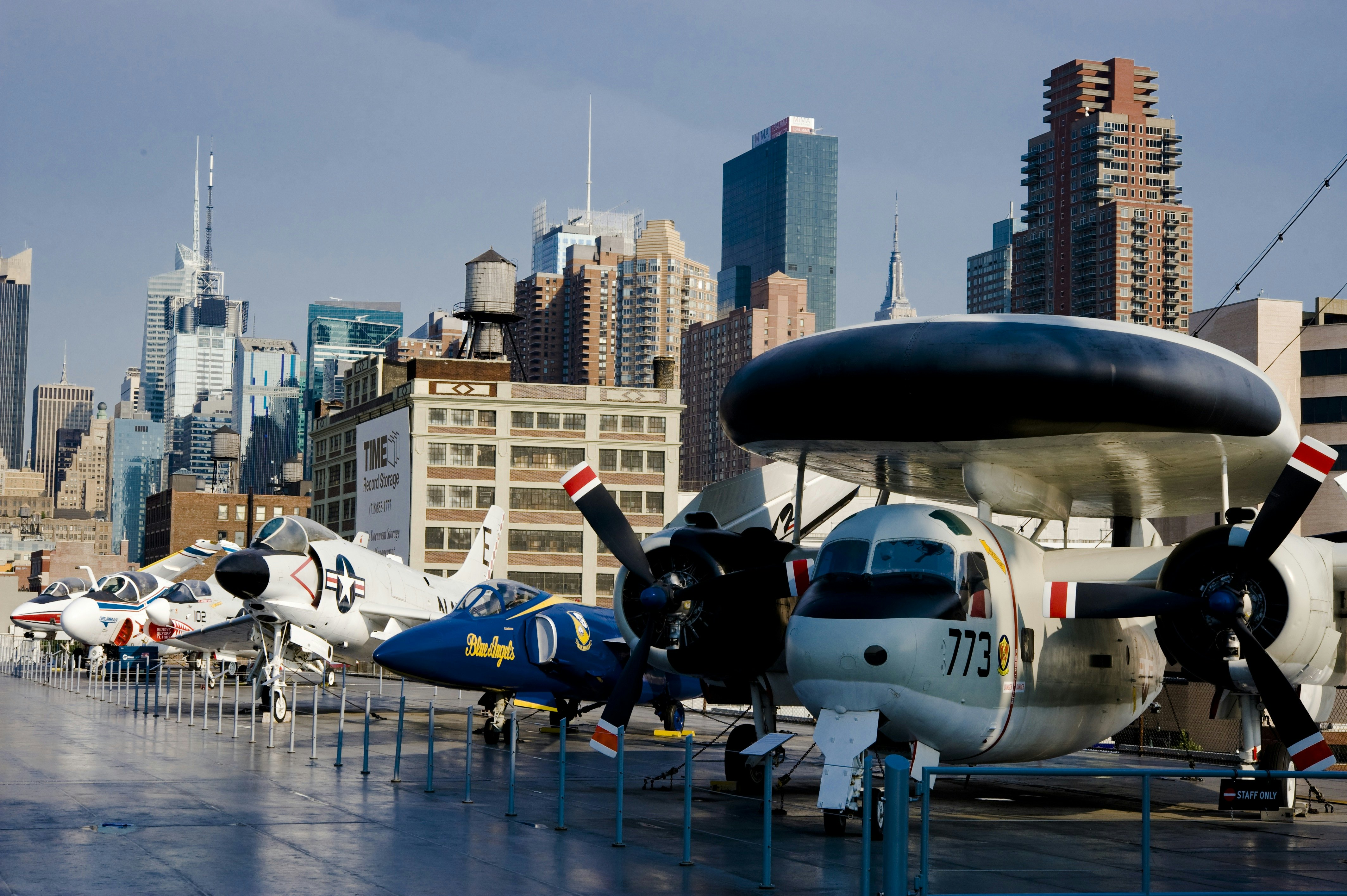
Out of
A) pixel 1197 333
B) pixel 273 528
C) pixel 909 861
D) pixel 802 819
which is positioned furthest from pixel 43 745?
pixel 1197 333

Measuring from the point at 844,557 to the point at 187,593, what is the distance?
130 ft

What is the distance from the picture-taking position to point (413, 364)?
104 m

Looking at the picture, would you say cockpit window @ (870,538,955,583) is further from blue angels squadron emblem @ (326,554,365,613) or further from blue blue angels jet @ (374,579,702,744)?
blue angels squadron emblem @ (326,554,365,613)

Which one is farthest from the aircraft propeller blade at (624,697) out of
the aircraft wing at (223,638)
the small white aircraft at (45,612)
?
the small white aircraft at (45,612)

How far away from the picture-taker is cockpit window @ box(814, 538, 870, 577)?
16.1m

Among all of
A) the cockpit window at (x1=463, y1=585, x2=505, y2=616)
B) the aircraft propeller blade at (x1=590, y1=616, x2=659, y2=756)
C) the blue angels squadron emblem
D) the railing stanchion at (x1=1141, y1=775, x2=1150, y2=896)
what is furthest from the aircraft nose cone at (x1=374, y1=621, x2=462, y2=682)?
the railing stanchion at (x1=1141, y1=775, x2=1150, y2=896)

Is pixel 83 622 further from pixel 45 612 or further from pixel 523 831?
pixel 523 831

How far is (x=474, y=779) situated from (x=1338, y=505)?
86199 mm

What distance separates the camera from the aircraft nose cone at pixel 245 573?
3116cm

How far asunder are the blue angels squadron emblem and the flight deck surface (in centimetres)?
584

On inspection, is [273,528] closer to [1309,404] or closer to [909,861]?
[909,861]

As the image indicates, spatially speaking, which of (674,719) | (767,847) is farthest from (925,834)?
(674,719)

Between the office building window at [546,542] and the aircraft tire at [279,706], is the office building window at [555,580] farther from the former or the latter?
the aircraft tire at [279,706]

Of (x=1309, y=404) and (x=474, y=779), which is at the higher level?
(x=1309, y=404)
